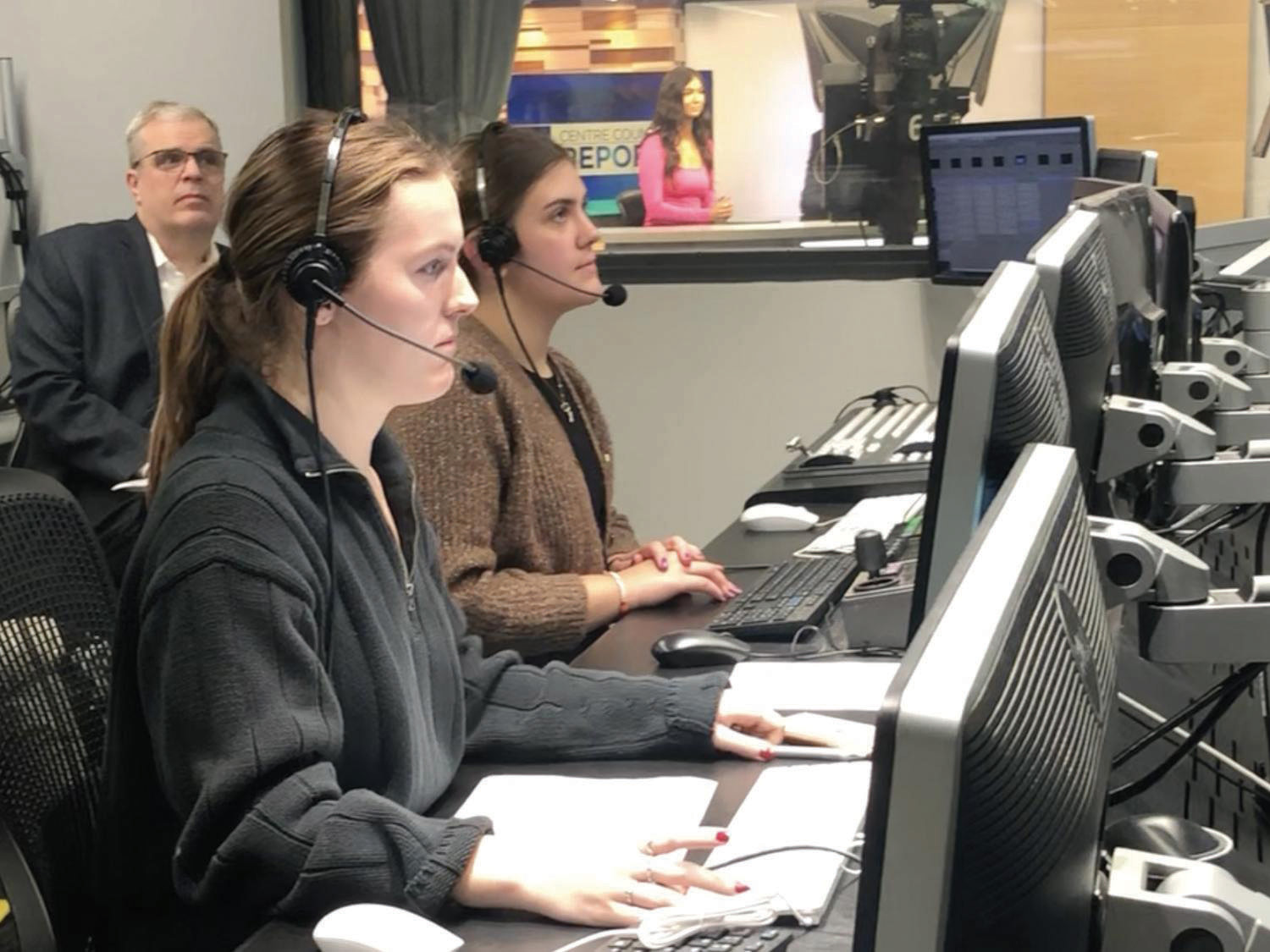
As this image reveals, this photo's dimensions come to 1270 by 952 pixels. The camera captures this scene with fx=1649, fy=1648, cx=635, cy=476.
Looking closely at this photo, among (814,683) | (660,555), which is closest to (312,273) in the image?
(814,683)

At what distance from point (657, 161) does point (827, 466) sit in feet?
5.08

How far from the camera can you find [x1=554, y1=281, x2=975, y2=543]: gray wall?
4012 mm

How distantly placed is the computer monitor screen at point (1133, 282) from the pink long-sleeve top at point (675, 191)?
2579 mm

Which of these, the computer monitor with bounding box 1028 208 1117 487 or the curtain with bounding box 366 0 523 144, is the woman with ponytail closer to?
the computer monitor with bounding box 1028 208 1117 487

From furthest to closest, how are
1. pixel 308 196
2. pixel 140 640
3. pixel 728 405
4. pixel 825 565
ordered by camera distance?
pixel 728 405 → pixel 825 565 → pixel 308 196 → pixel 140 640

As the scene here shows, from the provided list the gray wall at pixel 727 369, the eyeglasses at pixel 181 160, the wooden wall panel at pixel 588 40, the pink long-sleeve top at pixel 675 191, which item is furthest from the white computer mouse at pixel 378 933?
the wooden wall panel at pixel 588 40

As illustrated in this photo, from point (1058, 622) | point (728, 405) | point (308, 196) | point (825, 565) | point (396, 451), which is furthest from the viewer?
point (728, 405)

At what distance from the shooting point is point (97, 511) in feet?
11.1

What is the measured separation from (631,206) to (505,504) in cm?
221

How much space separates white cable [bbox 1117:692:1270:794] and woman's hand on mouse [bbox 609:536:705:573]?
0.73 m

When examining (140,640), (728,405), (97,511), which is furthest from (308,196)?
(728,405)

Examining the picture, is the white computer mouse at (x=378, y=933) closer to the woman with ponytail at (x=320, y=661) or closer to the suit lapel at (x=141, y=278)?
the woman with ponytail at (x=320, y=661)

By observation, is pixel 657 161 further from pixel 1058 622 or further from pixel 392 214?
pixel 1058 622

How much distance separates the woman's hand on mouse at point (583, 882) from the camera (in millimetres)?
1207
